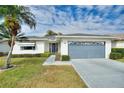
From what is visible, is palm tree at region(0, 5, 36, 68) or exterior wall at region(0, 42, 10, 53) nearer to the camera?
palm tree at region(0, 5, 36, 68)

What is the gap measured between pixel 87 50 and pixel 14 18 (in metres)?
13.1

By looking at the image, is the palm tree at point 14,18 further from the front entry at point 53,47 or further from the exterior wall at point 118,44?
the front entry at point 53,47

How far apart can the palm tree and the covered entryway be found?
9.30m

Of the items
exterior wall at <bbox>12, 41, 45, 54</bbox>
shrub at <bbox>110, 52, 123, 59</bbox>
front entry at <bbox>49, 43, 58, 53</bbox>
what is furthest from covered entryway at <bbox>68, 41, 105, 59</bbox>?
front entry at <bbox>49, 43, 58, 53</bbox>

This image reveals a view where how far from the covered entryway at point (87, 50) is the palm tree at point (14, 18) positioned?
9.30 m

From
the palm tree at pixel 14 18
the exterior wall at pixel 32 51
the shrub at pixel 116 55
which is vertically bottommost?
the shrub at pixel 116 55

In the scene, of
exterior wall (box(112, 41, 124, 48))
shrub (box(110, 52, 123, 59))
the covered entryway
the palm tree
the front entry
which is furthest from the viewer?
the front entry

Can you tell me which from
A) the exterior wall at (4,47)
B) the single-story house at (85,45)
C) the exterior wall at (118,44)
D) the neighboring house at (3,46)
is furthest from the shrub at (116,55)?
the exterior wall at (4,47)

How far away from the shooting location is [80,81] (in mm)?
11977

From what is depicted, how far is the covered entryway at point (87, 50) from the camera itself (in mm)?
28750

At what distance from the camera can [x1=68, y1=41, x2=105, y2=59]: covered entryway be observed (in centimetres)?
2875

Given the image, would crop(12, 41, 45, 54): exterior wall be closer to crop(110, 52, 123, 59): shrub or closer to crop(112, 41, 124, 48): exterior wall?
crop(112, 41, 124, 48): exterior wall
